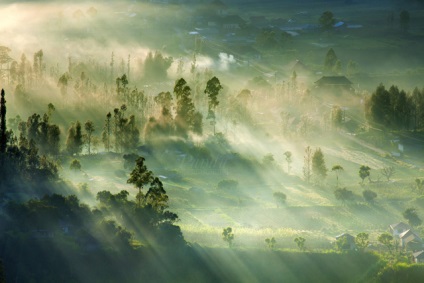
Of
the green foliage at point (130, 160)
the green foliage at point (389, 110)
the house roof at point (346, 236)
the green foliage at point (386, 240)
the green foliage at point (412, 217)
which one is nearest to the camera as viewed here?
the green foliage at point (386, 240)

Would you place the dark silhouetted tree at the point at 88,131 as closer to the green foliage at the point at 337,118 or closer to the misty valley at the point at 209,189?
the misty valley at the point at 209,189

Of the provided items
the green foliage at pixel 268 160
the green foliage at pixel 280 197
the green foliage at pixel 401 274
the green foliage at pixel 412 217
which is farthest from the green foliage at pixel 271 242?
the green foliage at pixel 268 160

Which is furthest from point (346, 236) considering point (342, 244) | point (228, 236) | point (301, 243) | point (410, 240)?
point (228, 236)

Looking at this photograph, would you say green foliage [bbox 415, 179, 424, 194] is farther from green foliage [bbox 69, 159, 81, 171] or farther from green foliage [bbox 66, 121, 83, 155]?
green foliage [bbox 66, 121, 83, 155]

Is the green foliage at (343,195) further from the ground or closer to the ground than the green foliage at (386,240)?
further from the ground

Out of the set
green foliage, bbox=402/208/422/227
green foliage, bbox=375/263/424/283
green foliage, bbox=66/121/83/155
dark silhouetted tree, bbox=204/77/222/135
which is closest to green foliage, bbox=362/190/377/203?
green foliage, bbox=402/208/422/227
